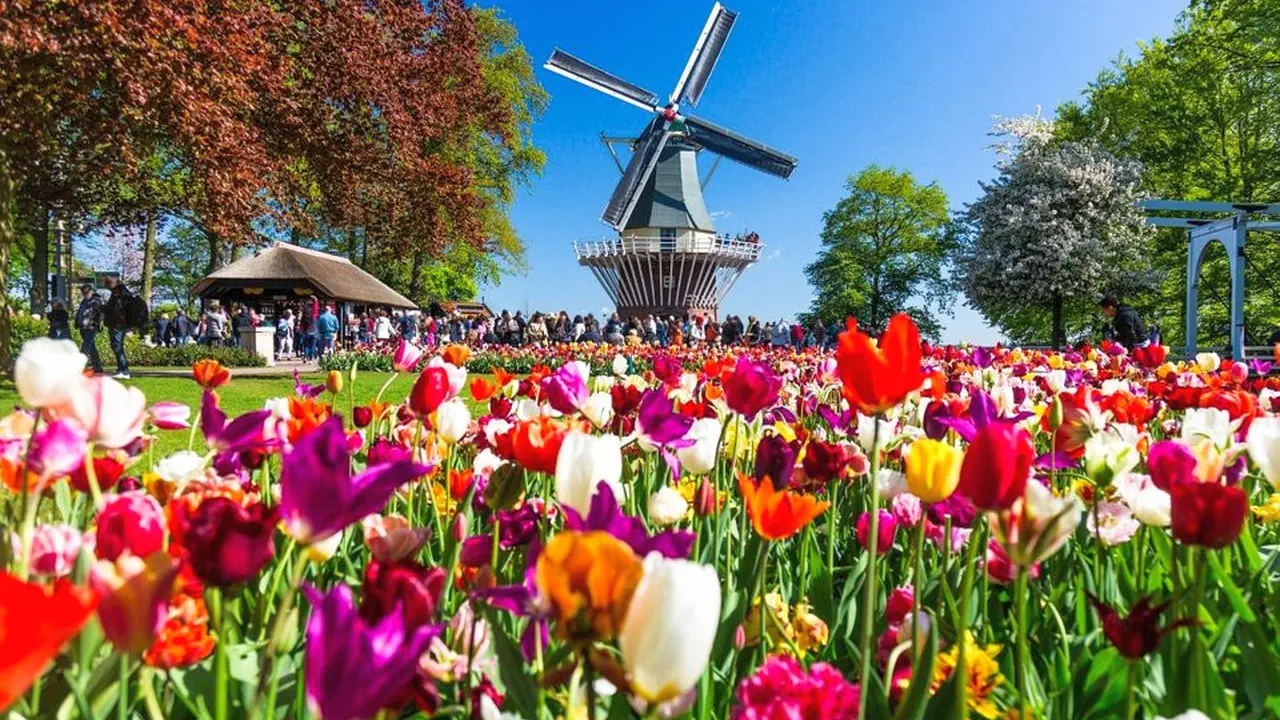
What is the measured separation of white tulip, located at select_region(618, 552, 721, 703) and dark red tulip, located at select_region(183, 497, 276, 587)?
14.1 inches

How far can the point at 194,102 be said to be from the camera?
9992mm

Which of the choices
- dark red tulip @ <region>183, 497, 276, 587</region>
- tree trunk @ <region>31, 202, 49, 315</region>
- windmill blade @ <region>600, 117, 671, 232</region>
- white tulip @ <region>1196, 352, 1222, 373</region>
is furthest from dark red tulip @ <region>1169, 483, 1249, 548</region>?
windmill blade @ <region>600, 117, 671, 232</region>

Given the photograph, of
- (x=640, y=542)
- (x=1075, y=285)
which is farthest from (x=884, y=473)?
(x=1075, y=285)

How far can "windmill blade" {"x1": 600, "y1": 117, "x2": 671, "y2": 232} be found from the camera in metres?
33.7

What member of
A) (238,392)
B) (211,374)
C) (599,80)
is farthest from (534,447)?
(599,80)

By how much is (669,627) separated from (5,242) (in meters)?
12.6

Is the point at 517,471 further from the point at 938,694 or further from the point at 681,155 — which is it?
the point at 681,155

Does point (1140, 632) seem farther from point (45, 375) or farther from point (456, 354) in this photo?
point (456, 354)

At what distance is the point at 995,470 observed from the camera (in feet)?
2.90

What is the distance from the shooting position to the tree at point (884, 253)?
127 ft

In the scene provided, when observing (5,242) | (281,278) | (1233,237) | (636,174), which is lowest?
(5,242)

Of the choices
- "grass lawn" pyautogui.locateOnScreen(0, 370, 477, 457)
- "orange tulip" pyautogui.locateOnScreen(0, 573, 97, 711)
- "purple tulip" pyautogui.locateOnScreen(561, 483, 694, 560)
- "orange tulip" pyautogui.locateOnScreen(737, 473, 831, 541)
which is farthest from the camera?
"grass lawn" pyautogui.locateOnScreen(0, 370, 477, 457)

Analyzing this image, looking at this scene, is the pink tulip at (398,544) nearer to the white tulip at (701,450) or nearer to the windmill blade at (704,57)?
the white tulip at (701,450)

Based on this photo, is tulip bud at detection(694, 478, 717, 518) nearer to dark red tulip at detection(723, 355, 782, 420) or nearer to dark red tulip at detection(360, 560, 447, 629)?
dark red tulip at detection(723, 355, 782, 420)
